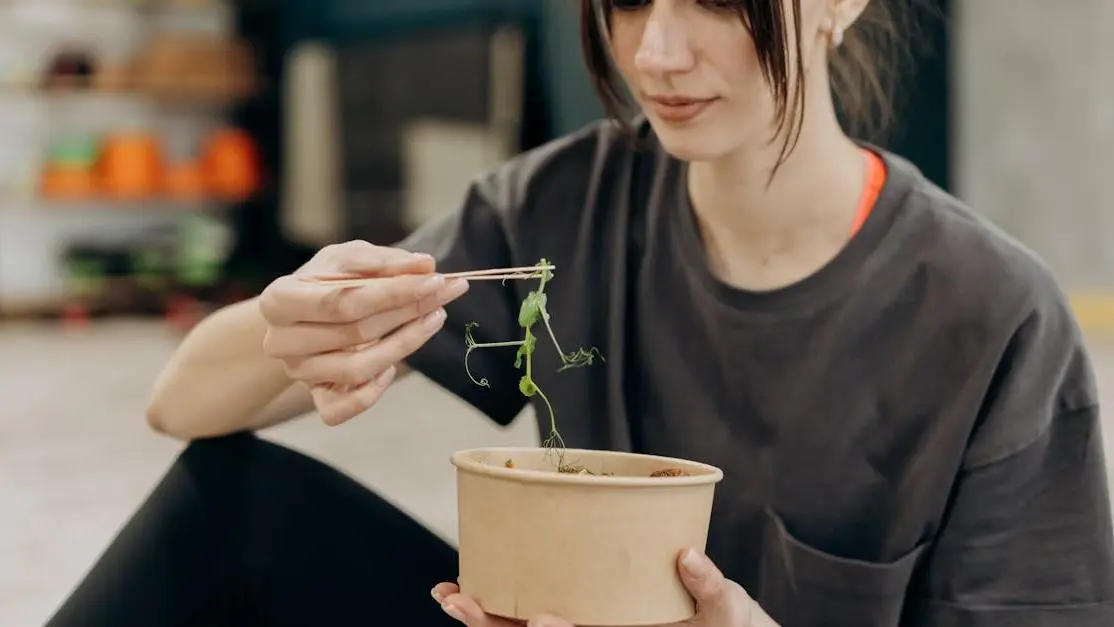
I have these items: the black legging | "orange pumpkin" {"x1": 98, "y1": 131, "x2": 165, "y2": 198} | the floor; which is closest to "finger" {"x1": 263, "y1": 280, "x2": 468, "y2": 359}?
the black legging

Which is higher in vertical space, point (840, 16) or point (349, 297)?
point (840, 16)

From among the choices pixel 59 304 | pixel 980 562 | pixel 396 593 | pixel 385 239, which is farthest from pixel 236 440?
pixel 59 304

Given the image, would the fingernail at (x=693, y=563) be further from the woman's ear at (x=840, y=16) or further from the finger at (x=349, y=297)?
the woman's ear at (x=840, y=16)

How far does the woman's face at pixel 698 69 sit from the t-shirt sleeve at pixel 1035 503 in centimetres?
23

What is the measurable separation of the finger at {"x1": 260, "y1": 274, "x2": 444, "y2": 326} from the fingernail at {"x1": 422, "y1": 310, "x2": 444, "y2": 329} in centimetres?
2

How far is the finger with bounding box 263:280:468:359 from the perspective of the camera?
708 millimetres

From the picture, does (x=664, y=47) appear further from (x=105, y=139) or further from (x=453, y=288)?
(x=105, y=139)

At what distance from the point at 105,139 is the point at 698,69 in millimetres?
5010

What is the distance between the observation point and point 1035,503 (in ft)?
2.77

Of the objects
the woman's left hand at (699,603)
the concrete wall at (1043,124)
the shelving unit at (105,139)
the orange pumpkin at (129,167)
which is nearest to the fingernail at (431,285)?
the woman's left hand at (699,603)

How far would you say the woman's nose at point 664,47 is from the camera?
80 centimetres

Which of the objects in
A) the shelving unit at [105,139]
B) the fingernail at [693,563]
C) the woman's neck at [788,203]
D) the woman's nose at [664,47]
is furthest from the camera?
the shelving unit at [105,139]

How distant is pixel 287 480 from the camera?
95 cm

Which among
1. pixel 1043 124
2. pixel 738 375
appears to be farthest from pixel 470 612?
pixel 1043 124
